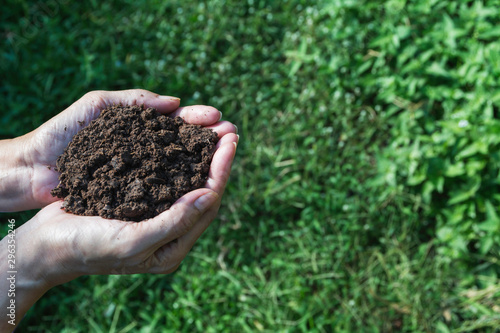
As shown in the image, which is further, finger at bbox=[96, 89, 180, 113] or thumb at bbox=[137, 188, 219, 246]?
finger at bbox=[96, 89, 180, 113]

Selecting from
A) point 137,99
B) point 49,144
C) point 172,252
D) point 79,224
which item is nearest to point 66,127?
point 49,144

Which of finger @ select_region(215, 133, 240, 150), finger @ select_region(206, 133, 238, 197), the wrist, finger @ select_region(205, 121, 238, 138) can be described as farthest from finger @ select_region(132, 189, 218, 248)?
the wrist

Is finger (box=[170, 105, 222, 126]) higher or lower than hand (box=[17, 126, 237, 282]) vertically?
higher

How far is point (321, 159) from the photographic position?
10.4 ft

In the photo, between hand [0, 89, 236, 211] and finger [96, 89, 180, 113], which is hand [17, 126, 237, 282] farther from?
finger [96, 89, 180, 113]

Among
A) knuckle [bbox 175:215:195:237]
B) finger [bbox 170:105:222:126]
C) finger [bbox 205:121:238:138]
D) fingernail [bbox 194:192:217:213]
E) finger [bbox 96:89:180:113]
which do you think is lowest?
knuckle [bbox 175:215:195:237]

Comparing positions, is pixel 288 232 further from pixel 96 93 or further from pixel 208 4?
pixel 208 4

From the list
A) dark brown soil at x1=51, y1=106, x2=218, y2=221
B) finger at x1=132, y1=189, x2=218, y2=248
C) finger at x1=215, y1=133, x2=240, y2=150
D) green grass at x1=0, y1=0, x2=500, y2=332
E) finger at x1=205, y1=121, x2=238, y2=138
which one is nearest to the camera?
finger at x1=132, y1=189, x2=218, y2=248

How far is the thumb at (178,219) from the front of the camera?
178 cm

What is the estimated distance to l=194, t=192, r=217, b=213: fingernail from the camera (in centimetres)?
184

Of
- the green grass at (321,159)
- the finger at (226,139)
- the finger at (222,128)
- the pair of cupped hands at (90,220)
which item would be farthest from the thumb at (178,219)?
the green grass at (321,159)

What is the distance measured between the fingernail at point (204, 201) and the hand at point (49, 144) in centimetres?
40

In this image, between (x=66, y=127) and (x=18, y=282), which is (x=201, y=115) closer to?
(x=66, y=127)

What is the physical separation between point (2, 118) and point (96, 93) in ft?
5.43
